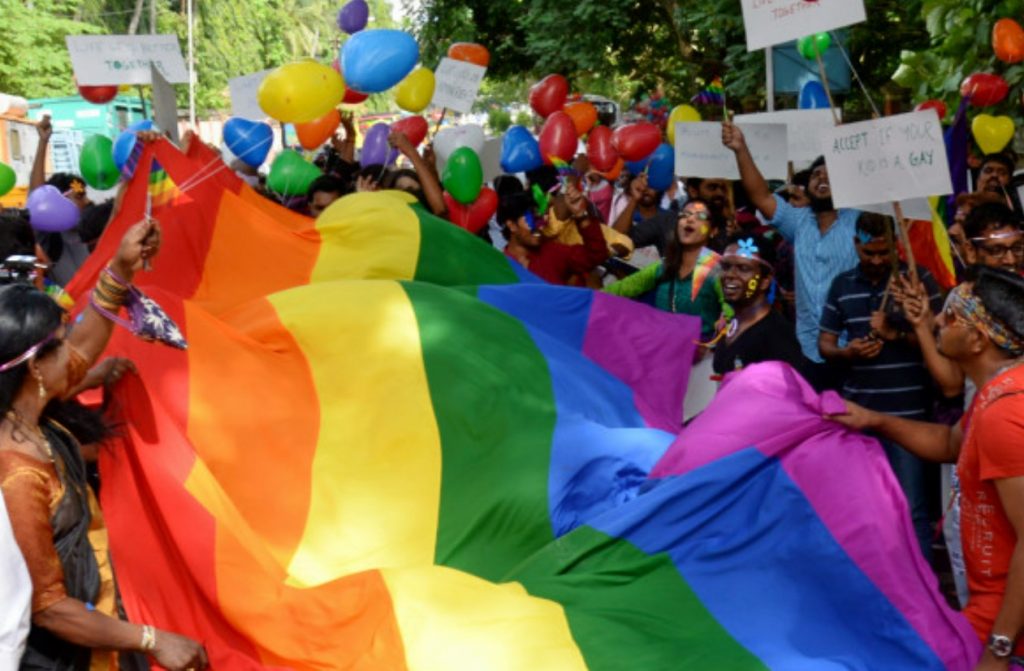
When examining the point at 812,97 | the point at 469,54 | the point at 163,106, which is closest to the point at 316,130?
the point at 469,54

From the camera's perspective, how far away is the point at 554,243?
24.9ft

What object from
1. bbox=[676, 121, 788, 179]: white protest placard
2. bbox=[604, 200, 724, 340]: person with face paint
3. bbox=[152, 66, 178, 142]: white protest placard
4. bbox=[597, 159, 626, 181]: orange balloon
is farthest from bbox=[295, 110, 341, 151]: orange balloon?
bbox=[604, 200, 724, 340]: person with face paint

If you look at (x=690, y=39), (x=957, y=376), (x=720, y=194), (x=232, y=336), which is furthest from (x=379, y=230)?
(x=690, y=39)

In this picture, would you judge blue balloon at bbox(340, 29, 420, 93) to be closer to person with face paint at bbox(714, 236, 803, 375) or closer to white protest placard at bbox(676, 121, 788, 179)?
white protest placard at bbox(676, 121, 788, 179)

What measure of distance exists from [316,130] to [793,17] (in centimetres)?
401

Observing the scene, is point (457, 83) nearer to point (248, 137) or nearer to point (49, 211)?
point (248, 137)

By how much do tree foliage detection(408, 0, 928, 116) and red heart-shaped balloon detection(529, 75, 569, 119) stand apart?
1829 millimetres

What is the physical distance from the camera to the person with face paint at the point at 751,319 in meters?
5.54

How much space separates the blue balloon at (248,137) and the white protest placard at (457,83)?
1287mm

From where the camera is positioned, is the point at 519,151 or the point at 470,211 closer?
the point at 470,211

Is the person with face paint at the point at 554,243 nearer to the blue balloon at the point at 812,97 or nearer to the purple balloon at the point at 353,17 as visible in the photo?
the blue balloon at the point at 812,97

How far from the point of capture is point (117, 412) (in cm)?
378

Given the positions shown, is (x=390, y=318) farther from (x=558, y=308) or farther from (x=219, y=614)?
(x=219, y=614)

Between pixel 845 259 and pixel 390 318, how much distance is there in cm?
225
